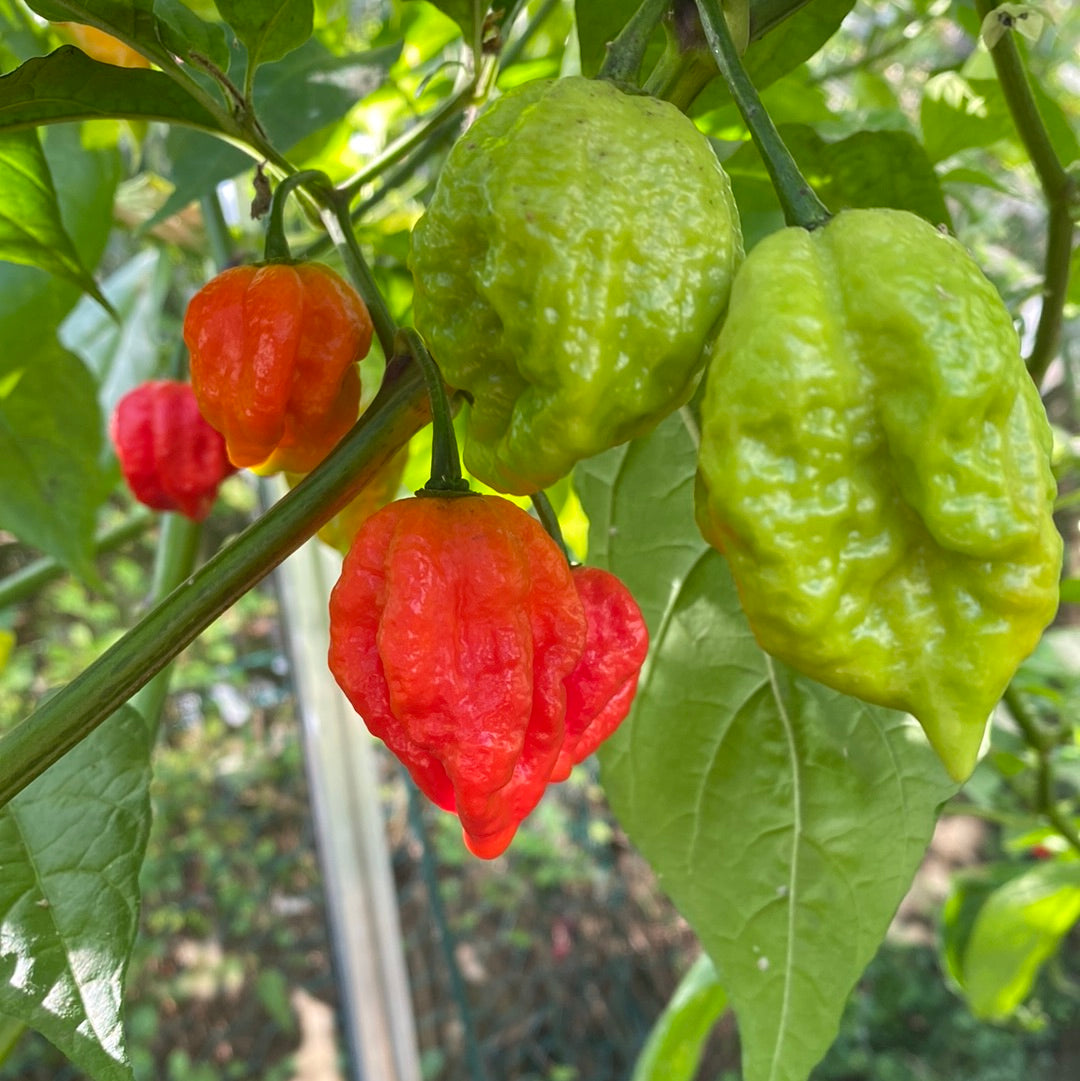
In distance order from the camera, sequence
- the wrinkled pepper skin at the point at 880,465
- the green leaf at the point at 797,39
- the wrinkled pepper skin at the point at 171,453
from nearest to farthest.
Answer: the wrinkled pepper skin at the point at 880,465 → the green leaf at the point at 797,39 → the wrinkled pepper skin at the point at 171,453

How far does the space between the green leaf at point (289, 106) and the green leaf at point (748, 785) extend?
31 centimetres

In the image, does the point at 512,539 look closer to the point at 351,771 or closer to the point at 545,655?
the point at 545,655

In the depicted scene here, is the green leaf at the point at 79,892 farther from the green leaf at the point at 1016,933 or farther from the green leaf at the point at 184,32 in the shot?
the green leaf at the point at 1016,933

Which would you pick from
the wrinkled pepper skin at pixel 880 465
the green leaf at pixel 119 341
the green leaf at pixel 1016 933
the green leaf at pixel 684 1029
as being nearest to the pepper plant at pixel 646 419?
the wrinkled pepper skin at pixel 880 465

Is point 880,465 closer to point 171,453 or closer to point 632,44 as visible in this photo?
point 632,44

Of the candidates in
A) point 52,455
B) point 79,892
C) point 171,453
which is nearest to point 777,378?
point 79,892

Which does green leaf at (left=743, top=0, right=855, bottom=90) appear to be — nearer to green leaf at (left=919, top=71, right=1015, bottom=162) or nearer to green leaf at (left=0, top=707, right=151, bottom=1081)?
green leaf at (left=919, top=71, right=1015, bottom=162)

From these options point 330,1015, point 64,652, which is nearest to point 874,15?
point 64,652

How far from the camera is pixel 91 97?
0.56 metres

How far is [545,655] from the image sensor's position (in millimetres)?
503

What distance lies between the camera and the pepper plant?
0.35 meters

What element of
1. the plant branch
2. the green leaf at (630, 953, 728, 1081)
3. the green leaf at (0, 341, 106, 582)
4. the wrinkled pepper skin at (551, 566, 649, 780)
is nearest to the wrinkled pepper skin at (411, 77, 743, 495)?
the wrinkled pepper skin at (551, 566, 649, 780)

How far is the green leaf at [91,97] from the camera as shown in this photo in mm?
526

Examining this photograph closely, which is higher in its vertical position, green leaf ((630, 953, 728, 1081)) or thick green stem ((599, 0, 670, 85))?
thick green stem ((599, 0, 670, 85))
